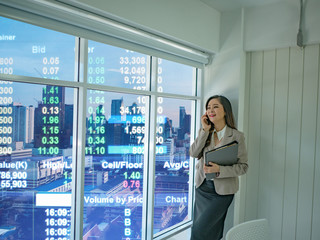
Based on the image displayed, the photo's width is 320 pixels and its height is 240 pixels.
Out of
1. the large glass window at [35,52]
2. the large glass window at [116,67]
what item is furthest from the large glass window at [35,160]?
the large glass window at [116,67]

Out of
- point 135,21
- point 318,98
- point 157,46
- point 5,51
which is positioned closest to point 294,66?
point 318,98

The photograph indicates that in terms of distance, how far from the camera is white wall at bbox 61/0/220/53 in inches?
88.7

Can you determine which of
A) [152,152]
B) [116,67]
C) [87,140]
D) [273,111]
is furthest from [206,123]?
[87,140]

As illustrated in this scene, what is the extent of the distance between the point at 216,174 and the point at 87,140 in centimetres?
119

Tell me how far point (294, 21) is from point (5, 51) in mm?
2661

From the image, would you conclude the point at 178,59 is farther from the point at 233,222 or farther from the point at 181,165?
the point at 233,222

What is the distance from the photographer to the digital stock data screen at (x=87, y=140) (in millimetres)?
2033

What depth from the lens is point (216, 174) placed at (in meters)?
2.71

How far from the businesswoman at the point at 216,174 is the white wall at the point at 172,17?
2.37ft

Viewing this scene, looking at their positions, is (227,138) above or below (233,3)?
below

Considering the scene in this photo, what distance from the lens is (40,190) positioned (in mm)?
2186

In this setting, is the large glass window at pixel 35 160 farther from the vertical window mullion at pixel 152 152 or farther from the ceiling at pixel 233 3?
the ceiling at pixel 233 3

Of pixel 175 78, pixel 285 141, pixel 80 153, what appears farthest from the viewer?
pixel 175 78

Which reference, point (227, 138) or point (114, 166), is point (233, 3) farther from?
point (114, 166)
